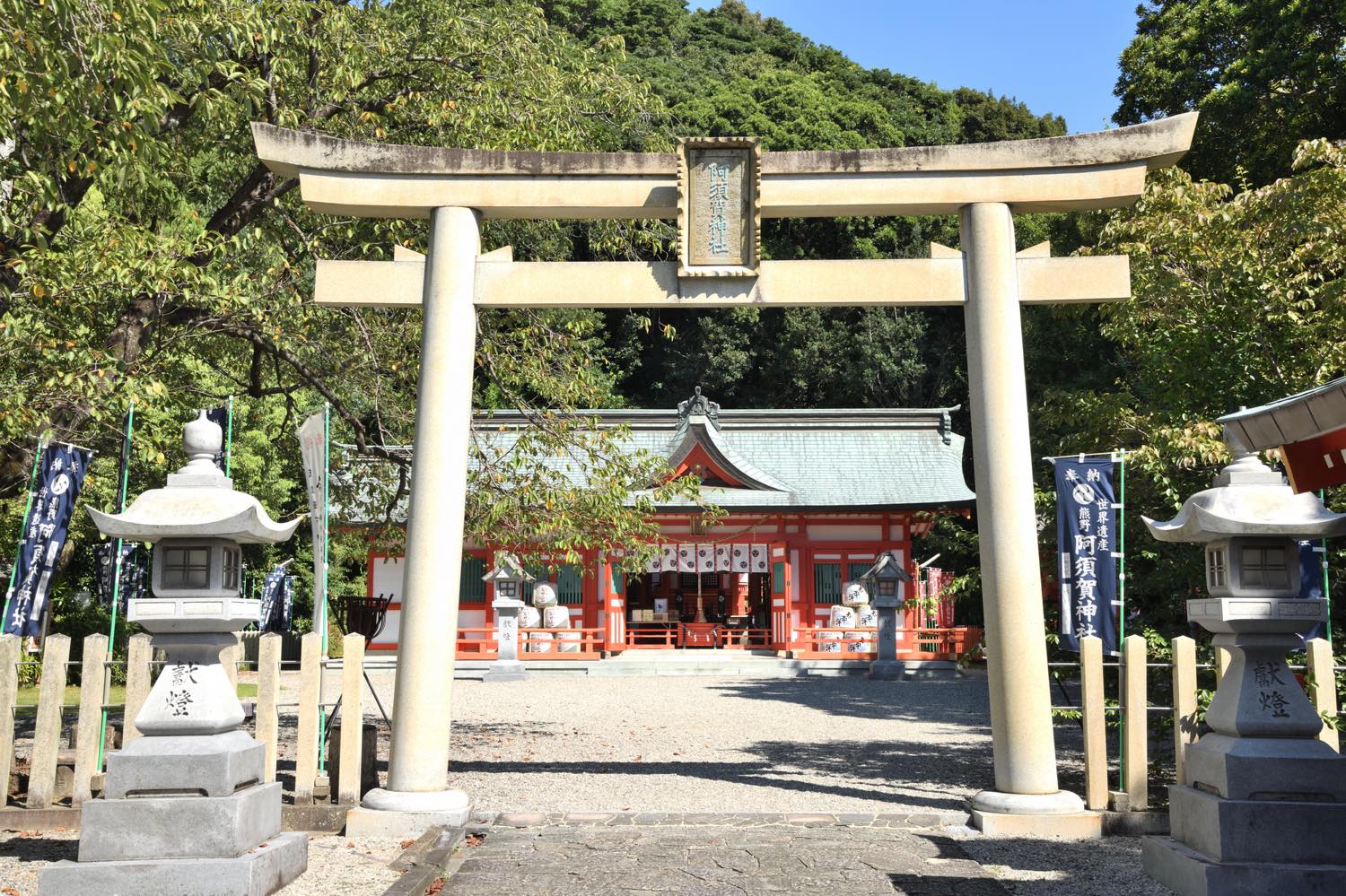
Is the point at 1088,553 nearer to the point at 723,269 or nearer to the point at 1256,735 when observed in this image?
the point at 1256,735

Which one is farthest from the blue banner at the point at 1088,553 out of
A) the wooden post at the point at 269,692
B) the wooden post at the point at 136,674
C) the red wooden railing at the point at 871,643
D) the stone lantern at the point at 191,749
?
the red wooden railing at the point at 871,643

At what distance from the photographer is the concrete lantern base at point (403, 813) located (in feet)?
22.2

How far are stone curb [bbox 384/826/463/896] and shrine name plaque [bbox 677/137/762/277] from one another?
3.88 meters

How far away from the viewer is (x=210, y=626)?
543cm

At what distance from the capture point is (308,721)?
700cm

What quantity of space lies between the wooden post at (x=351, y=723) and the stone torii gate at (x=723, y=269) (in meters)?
0.29

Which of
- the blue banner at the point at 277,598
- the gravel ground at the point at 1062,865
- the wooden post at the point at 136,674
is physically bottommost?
the gravel ground at the point at 1062,865

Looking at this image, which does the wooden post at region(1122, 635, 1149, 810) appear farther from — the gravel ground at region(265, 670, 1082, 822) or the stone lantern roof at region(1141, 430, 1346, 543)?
the stone lantern roof at region(1141, 430, 1346, 543)

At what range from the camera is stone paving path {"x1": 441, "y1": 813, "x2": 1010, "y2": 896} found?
5594 mm

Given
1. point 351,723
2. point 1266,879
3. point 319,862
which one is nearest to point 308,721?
point 351,723

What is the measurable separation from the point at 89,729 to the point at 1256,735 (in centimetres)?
675

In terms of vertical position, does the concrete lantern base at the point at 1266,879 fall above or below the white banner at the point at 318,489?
below

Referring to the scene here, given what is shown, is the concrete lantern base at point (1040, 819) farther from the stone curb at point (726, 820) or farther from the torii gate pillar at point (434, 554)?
the torii gate pillar at point (434, 554)

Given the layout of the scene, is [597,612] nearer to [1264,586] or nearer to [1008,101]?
[1264,586]
